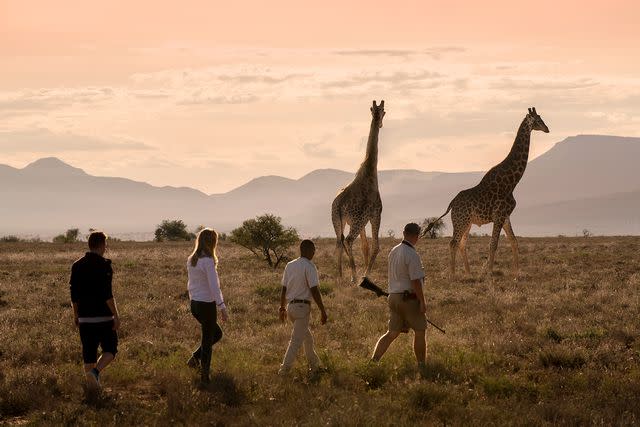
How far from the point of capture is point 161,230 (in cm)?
6588

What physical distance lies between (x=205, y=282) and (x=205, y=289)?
93mm

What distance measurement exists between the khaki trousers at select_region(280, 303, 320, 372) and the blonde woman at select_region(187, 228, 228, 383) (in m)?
0.97

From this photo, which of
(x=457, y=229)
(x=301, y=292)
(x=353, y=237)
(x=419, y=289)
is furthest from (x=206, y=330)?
(x=457, y=229)

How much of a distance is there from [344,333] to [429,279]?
32.2 feet

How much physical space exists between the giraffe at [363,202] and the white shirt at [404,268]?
1161cm

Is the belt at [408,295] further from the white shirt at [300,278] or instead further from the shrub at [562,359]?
the shrub at [562,359]

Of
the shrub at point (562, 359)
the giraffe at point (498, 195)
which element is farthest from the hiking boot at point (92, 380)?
the giraffe at point (498, 195)

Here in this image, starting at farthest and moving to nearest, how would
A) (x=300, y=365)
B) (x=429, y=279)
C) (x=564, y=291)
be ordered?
(x=429, y=279) → (x=564, y=291) → (x=300, y=365)

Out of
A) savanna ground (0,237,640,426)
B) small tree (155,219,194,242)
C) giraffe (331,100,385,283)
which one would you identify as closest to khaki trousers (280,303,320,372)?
savanna ground (0,237,640,426)

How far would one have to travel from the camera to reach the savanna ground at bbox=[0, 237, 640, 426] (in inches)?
372

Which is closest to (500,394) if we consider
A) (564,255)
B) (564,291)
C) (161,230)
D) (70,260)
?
(564,291)

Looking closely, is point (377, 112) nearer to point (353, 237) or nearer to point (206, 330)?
point (353, 237)

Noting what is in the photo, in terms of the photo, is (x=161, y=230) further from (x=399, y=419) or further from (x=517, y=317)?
(x=399, y=419)

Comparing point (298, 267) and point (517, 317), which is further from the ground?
point (298, 267)
